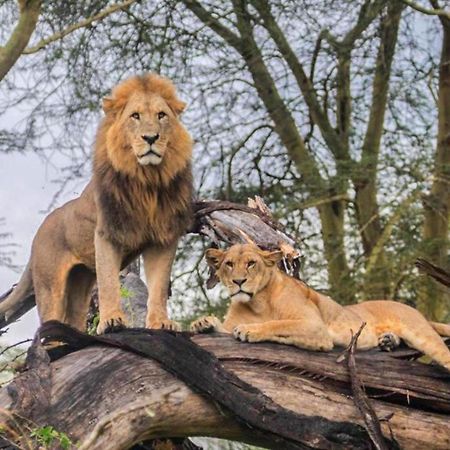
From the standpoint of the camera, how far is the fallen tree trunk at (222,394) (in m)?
3.89

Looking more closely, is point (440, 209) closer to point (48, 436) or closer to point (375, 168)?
Answer: point (375, 168)

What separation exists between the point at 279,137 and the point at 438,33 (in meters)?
1.89

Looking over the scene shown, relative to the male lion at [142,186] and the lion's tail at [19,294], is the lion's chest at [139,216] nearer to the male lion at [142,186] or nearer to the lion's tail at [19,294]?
the male lion at [142,186]

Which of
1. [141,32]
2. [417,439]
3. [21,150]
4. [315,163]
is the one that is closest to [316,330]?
[417,439]

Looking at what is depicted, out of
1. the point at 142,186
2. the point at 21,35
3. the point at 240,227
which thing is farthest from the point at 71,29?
the point at 142,186

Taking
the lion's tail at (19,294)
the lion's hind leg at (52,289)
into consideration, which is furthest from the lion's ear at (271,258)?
the lion's tail at (19,294)

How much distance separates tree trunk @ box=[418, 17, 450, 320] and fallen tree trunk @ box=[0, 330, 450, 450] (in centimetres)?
520

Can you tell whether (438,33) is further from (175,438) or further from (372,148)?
(175,438)

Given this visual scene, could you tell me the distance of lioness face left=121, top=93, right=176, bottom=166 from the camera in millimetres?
4797

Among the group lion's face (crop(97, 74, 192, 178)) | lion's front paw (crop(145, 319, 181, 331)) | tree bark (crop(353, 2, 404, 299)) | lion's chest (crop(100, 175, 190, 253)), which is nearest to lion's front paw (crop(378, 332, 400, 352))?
lion's front paw (crop(145, 319, 181, 331))

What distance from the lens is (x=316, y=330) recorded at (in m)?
4.54

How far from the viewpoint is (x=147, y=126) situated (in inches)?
189

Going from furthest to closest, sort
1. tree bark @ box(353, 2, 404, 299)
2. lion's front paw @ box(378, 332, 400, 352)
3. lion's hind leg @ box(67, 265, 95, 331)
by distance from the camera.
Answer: tree bark @ box(353, 2, 404, 299) < lion's hind leg @ box(67, 265, 95, 331) < lion's front paw @ box(378, 332, 400, 352)

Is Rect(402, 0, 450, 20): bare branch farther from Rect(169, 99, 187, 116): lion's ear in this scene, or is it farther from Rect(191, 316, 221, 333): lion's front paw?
Rect(191, 316, 221, 333): lion's front paw
